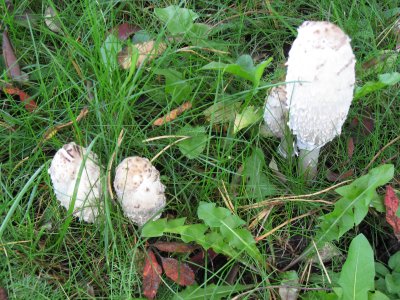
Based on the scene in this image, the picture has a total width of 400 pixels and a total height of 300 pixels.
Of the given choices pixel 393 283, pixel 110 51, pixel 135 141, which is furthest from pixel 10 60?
pixel 393 283

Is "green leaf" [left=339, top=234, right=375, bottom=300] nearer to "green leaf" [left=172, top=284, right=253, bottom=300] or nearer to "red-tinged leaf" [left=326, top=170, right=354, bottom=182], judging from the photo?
"green leaf" [left=172, top=284, right=253, bottom=300]

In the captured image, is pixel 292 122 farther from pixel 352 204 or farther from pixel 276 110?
pixel 352 204

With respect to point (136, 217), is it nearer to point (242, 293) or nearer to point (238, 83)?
point (242, 293)

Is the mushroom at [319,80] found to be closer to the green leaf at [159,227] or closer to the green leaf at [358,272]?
the green leaf at [358,272]

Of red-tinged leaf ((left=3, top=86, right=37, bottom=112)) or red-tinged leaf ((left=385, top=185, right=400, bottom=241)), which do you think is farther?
red-tinged leaf ((left=3, top=86, right=37, bottom=112))

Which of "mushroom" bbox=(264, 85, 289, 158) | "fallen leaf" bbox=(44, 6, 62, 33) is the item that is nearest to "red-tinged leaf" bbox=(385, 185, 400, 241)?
"mushroom" bbox=(264, 85, 289, 158)

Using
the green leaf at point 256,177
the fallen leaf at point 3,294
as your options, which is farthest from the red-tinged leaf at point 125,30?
the fallen leaf at point 3,294
